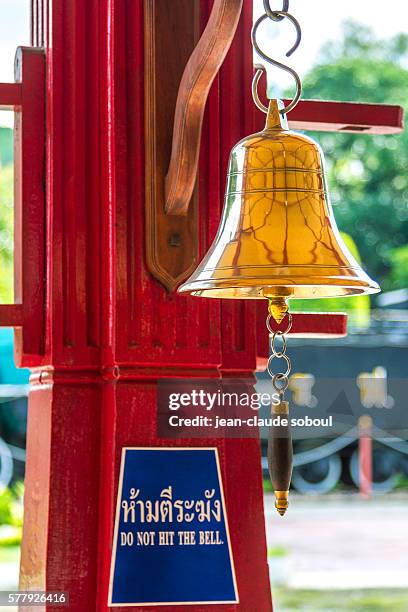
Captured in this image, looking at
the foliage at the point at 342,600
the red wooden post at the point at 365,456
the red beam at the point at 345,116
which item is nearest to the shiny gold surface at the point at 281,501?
the red beam at the point at 345,116

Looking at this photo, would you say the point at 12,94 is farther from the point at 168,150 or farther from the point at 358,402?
the point at 358,402

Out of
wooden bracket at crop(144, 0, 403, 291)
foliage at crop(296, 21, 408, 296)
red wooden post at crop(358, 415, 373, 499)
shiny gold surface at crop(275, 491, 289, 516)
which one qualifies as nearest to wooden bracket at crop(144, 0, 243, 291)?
wooden bracket at crop(144, 0, 403, 291)

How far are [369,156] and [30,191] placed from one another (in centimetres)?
1477

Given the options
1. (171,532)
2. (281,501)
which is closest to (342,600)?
(171,532)

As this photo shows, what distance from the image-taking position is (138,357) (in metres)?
2.08

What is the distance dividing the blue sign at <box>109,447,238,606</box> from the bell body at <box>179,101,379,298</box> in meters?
0.42

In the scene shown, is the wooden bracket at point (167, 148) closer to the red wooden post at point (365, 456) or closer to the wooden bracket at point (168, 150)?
the wooden bracket at point (168, 150)

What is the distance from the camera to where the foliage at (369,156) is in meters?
15.7

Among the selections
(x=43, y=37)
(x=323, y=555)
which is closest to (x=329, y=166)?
(x=323, y=555)

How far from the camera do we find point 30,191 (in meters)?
2.24

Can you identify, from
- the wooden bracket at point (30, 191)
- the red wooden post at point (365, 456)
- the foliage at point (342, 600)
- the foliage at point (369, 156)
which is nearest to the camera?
the wooden bracket at point (30, 191)

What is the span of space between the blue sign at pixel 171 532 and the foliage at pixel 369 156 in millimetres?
12806

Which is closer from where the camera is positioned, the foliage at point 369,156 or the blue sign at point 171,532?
the blue sign at point 171,532

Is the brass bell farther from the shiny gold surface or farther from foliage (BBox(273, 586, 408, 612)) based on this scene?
foliage (BBox(273, 586, 408, 612))
